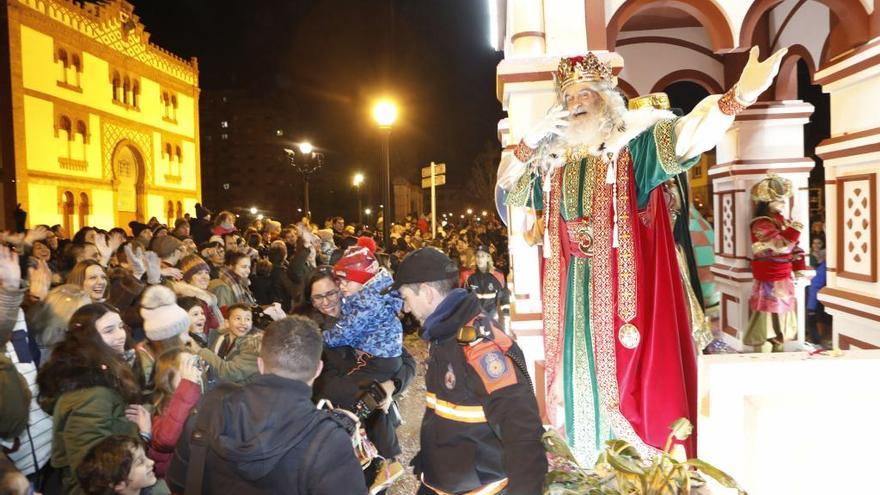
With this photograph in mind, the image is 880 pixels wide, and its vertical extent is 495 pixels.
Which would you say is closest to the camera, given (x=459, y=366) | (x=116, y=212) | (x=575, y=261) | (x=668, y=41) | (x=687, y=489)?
(x=687, y=489)

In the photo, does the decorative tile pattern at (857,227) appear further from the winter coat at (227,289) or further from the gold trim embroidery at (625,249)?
the winter coat at (227,289)

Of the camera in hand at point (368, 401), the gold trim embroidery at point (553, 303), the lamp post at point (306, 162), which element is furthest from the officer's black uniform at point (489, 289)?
the lamp post at point (306, 162)

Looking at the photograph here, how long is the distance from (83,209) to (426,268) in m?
29.4

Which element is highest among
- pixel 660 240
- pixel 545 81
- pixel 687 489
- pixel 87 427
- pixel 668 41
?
pixel 668 41

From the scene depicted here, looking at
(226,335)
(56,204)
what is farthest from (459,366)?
(56,204)

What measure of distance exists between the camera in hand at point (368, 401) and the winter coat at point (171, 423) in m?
0.87

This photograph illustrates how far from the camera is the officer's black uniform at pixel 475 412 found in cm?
222

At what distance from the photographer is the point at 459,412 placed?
252cm

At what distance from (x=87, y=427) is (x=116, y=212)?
3042cm

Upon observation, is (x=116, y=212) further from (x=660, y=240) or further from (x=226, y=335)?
(x=660, y=240)

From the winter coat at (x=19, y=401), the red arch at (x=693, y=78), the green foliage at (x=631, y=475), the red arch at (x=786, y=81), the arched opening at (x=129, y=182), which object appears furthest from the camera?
the arched opening at (x=129, y=182)

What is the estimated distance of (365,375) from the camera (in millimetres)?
3553

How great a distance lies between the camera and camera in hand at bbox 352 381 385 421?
3240 mm

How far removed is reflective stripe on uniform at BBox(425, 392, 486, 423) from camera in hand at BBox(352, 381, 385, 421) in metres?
0.70
